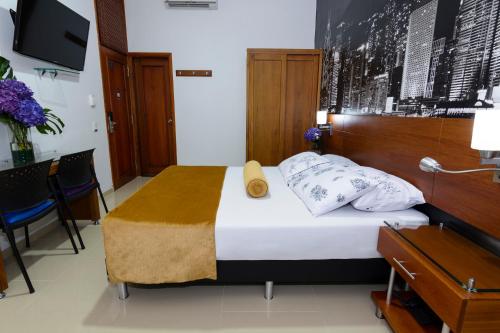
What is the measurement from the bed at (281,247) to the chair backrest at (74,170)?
989 millimetres

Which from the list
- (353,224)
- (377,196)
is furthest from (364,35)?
(353,224)

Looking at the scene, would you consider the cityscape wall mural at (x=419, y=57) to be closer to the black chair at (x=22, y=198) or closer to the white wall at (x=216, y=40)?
the white wall at (x=216, y=40)

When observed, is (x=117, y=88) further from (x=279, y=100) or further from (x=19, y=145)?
(x=279, y=100)

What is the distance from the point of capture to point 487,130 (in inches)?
39.1

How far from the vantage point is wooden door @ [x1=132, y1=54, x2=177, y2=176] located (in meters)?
4.45

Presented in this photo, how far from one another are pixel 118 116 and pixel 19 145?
2.06 meters

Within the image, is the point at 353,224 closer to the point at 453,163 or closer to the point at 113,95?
the point at 453,163

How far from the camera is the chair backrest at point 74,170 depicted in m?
2.28

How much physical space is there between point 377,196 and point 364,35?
5.53 ft

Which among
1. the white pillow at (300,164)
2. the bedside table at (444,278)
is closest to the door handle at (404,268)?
the bedside table at (444,278)

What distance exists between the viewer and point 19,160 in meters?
2.17

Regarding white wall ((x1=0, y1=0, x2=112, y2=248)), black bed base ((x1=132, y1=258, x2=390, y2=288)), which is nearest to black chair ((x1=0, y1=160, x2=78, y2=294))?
white wall ((x1=0, y1=0, x2=112, y2=248))

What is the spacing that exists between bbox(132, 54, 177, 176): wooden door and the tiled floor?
2919 mm

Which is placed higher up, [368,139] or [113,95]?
[113,95]
